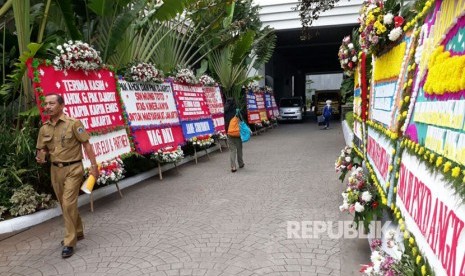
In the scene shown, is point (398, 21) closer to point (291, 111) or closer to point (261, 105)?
point (261, 105)

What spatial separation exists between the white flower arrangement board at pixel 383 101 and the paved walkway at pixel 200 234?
5.24 feet

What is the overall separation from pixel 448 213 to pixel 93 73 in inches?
255

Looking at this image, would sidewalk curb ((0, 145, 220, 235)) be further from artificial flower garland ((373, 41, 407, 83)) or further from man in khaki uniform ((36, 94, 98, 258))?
artificial flower garland ((373, 41, 407, 83))

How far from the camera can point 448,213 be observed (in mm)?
1918

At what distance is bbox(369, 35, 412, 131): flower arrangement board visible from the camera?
3213mm

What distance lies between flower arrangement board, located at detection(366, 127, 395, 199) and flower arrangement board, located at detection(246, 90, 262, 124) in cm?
1402

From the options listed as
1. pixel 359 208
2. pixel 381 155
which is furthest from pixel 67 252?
pixel 381 155

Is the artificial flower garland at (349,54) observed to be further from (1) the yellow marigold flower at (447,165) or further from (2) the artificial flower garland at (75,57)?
(1) the yellow marigold flower at (447,165)

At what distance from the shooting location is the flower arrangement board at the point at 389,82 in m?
3.21

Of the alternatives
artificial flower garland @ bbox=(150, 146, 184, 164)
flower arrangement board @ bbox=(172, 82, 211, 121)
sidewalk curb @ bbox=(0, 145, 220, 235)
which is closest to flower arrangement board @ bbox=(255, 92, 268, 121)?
flower arrangement board @ bbox=(172, 82, 211, 121)

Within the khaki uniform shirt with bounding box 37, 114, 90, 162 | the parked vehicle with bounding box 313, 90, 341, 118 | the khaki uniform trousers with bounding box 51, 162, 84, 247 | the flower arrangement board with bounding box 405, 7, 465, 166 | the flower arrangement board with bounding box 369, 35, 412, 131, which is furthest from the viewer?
the parked vehicle with bounding box 313, 90, 341, 118

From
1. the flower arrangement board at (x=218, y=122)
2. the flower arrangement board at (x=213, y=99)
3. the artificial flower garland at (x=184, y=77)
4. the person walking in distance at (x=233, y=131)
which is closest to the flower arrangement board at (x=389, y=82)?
the person walking in distance at (x=233, y=131)

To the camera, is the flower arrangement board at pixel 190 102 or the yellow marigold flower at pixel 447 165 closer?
the yellow marigold flower at pixel 447 165

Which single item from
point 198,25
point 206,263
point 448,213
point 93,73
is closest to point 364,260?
point 206,263
